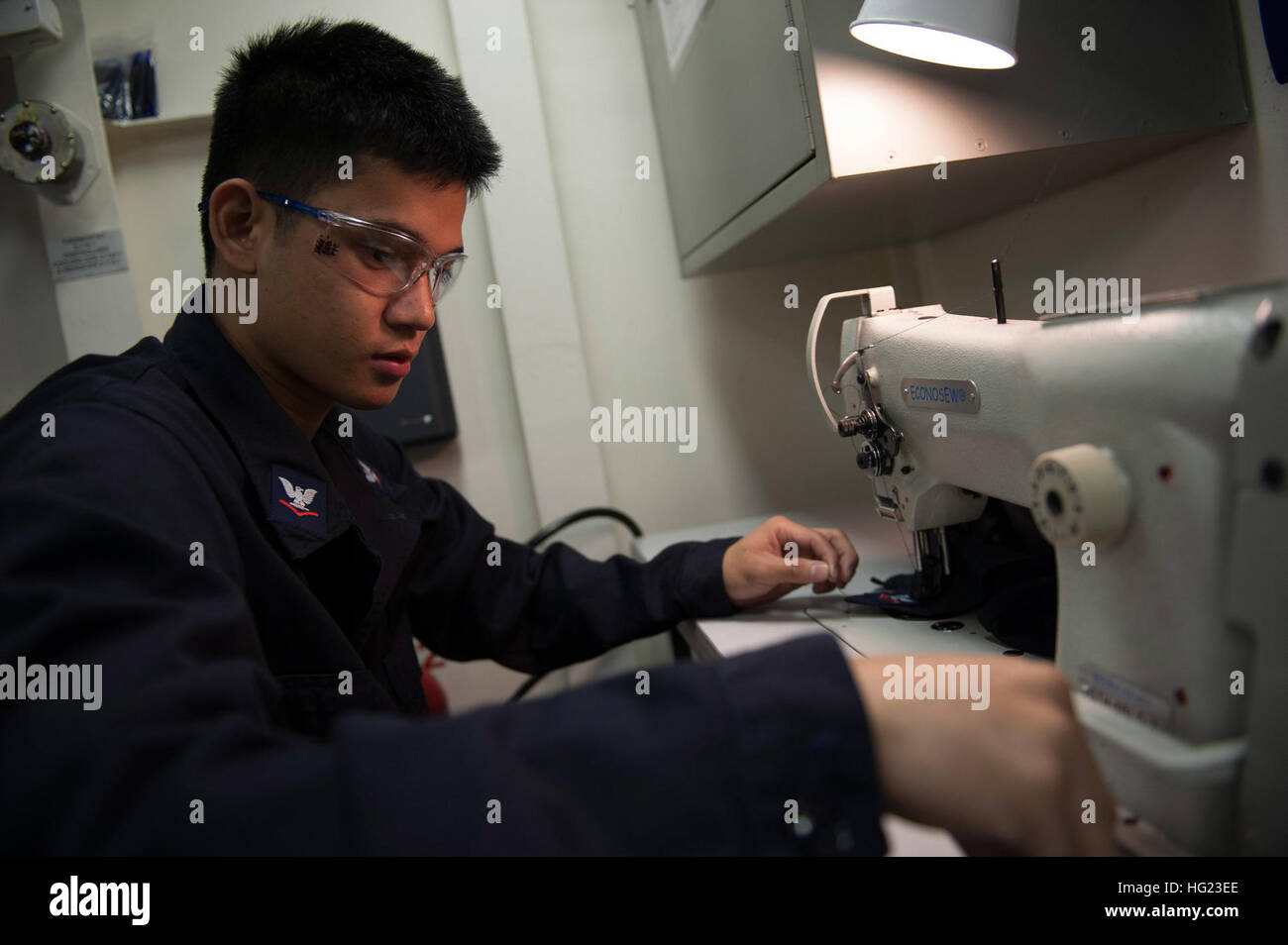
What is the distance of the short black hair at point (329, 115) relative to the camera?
88 centimetres

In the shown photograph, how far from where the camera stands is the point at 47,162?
1565 millimetres

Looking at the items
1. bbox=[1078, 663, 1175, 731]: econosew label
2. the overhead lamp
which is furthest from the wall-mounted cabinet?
bbox=[1078, 663, 1175, 731]: econosew label

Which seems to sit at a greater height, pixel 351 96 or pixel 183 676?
pixel 351 96

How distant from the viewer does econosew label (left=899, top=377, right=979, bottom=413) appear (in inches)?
30.3

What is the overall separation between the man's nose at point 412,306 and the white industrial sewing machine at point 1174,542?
2.12ft

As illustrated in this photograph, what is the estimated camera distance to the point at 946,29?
0.80 meters

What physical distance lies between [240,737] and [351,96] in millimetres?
734

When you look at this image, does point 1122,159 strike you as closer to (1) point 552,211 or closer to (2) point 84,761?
(1) point 552,211

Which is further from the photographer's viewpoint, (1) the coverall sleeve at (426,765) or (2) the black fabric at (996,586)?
(2) the black fabric at (996,586)

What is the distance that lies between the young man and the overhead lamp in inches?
19.6
